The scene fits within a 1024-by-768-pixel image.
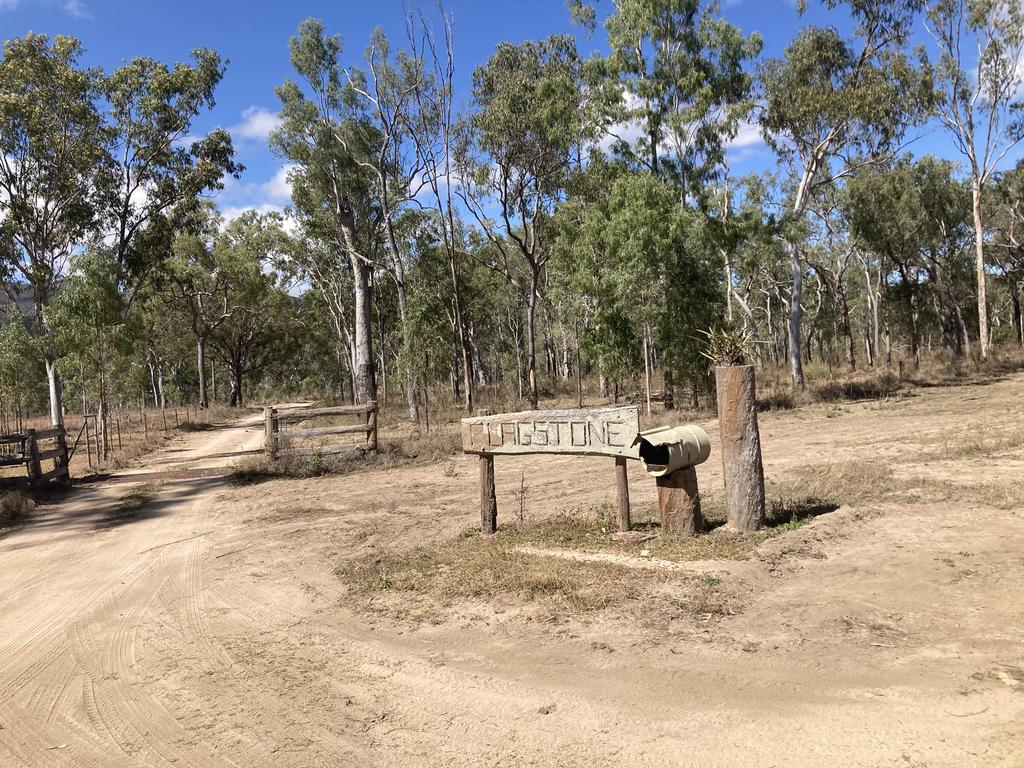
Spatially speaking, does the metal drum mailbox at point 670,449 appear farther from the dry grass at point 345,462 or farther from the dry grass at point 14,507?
the dry grass at point 14,507

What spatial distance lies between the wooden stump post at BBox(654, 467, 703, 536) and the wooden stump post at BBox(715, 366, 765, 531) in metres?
0.37

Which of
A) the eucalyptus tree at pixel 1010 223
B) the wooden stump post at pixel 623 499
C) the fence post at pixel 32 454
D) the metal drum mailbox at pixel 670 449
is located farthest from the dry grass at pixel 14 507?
the eucalyptus tree at pixel 1010 223

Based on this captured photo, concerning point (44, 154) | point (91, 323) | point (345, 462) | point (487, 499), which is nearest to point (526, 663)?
point (487, 499)

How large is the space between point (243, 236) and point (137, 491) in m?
29.8

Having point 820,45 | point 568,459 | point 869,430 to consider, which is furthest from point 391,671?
point 820,45

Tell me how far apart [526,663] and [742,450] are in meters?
3.57

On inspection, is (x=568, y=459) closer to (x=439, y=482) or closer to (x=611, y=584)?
(x=439, y=482)

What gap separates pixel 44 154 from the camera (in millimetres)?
21578

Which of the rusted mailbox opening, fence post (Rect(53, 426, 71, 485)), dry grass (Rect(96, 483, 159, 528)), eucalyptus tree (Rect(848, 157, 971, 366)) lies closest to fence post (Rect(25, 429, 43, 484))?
fence post (Rect(53, 426, 71, 485))

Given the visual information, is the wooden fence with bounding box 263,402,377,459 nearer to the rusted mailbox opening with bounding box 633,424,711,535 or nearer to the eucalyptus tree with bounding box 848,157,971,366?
the rusted mailbox opening with bounding box 633,424,711,535

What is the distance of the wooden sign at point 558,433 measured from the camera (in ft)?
22.9

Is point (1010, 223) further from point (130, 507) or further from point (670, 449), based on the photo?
point (130, 507)

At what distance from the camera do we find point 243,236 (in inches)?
1548

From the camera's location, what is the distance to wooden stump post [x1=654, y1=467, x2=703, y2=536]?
7.10 m
